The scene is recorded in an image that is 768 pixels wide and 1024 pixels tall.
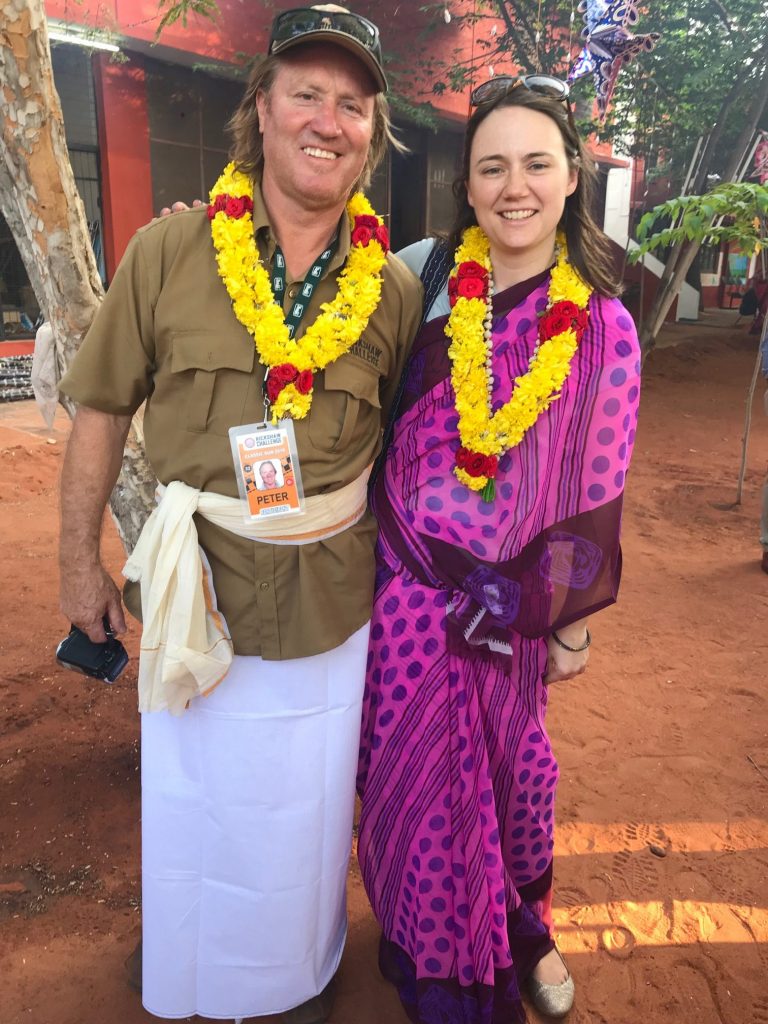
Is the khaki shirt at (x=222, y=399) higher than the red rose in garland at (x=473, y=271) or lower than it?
lower

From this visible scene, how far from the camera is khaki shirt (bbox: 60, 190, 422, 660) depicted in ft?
5.69

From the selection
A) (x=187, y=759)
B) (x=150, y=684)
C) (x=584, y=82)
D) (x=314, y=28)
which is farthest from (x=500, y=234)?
(x=584, y=82)

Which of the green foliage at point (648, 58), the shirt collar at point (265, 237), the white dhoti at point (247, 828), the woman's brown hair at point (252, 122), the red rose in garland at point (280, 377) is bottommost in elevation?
the white dhoti at point (247, 828)

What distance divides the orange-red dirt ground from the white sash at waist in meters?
1.05

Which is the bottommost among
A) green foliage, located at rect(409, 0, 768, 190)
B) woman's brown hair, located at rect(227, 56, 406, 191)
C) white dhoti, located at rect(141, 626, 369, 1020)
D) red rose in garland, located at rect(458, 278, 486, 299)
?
white dhoti, located at rect(141, 626, 369, 1020)

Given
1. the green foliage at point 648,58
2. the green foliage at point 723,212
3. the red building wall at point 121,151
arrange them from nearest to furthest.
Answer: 1. the green foliage at point 723,212
2. the red building wall at point 121,151
3. the green foliage at point 648,58

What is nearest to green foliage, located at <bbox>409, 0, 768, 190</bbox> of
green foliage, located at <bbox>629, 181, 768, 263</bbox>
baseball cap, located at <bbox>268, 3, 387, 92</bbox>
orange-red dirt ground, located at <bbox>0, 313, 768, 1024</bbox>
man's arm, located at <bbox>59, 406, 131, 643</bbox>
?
green foliage, located at <bbox>629, 181, 768, 263</bbox>

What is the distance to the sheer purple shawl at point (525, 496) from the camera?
1.86m

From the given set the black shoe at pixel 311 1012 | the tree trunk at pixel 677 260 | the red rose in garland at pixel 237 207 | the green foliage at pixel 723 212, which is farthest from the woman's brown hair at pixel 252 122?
the tree trunk at pixel 677 260

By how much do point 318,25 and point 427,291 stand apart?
64 cm

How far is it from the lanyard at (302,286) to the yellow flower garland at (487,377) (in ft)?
1.08

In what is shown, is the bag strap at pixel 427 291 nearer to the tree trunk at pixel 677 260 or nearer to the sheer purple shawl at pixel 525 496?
the sheer purple shawl at pixel 525 496

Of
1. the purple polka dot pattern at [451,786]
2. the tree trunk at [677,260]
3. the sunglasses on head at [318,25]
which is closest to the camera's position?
the sunglasses on head at [318,25]

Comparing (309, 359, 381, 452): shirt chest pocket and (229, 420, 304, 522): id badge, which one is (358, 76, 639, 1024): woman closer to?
(309, 359, 381, 452): shirt chest pocket
